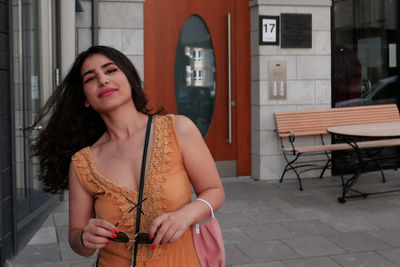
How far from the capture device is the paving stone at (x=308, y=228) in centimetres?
547

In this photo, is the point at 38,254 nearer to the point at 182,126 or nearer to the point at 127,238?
the point at 182,126

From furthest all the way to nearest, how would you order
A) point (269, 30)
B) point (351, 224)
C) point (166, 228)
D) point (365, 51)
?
point (365, 51) < point (269, 30) < point (351, 224) < point (166, 228)

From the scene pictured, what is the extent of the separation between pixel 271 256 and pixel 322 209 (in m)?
1.97

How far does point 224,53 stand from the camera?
850cm

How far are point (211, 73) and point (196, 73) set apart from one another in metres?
0.24

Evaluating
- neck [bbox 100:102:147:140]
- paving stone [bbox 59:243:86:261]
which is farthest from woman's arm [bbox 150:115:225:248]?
paving stone [bbox 59:243:86:261]

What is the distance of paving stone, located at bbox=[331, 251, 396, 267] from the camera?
4496mm

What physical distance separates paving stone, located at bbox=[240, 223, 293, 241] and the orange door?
2865 mm

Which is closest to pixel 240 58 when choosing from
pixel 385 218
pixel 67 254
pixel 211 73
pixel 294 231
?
pixel 211 73

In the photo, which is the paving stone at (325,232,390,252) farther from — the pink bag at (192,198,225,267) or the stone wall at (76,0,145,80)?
the stone wall at (76,0,145,80)

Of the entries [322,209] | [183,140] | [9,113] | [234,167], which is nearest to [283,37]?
[234,167]

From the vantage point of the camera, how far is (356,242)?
16.9 feet

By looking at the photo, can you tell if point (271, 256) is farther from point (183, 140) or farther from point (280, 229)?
point (183, 140)

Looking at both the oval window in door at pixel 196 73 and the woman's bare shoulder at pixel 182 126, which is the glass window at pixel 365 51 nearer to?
the oval window in door at pixel 196 73
